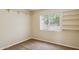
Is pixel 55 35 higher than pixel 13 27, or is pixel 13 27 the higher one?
pixel 13 27

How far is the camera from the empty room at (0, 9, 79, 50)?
802 mm

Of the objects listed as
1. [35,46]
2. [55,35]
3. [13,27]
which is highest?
[13,27]

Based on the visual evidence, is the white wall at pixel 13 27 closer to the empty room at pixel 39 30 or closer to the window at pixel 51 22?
the empty room at pixel 39 30

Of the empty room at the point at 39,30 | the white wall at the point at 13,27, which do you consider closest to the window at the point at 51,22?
the empty room at the point at 39,30

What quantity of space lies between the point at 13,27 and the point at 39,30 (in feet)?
0.98

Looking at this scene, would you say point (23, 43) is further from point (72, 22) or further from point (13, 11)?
point (72, 22)

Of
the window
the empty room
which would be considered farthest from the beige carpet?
the window

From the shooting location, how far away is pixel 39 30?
0.92 m

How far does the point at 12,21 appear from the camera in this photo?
83 centimetres

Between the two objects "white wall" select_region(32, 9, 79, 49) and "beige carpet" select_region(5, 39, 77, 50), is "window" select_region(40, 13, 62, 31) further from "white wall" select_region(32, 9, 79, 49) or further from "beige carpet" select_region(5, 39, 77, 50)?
"beige carpet" select_region(5, 39, 77, 50)

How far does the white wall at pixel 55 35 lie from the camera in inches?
33.6

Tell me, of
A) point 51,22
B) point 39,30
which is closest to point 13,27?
point 39,30

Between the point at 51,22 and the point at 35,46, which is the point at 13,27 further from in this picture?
the point at 51,22
